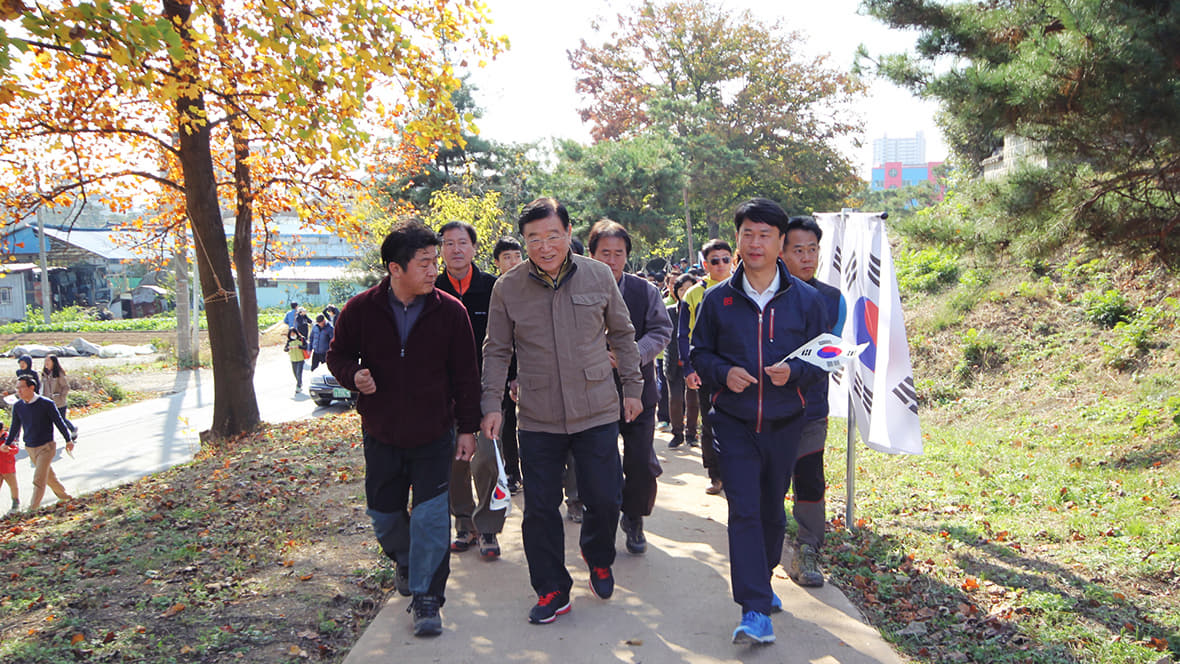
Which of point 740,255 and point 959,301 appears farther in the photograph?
point 959,301

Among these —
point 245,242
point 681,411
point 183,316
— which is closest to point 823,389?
point 681,411

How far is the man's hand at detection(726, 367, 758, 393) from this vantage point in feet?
12.3

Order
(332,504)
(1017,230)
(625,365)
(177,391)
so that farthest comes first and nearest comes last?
1. (177,391)
2. (332,504)
3. (1017,230)
4. (625,365)

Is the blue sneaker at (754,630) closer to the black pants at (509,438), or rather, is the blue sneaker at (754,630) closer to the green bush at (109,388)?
the black pants at (509,438)

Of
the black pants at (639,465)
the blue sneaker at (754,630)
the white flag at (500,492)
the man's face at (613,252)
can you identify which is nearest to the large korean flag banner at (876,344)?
the black pants at (639,465)

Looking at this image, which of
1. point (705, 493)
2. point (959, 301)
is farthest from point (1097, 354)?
point (705, 493)

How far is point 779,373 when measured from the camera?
→ 12.2 feet

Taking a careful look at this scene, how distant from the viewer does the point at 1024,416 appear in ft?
29.9

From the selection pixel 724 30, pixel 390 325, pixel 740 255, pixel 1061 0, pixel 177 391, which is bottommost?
pixel 177 391

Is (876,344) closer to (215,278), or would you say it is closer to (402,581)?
(402,581)

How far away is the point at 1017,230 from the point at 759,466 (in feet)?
12.8

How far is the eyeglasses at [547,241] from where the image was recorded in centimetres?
409

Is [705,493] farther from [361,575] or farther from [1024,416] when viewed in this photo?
[1024,416]

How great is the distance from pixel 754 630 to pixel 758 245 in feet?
5.86
